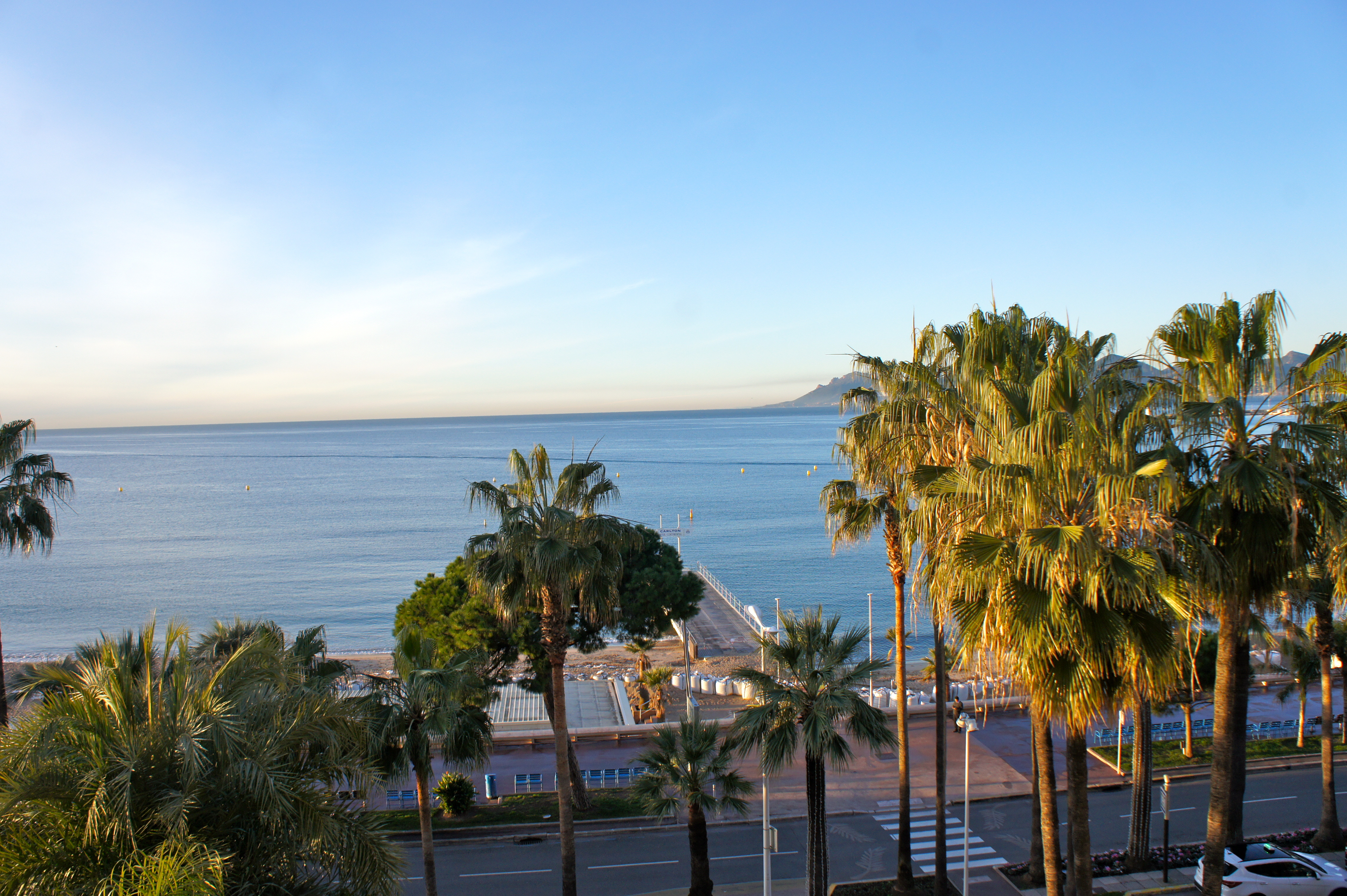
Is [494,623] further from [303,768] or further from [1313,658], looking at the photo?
[1313,658]

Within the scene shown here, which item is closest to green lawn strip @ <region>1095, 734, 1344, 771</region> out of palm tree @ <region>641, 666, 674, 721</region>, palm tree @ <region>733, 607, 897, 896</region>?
palm tree @ <region>733, 607, 897, 896</region>

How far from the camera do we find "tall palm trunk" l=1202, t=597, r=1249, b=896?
891cm

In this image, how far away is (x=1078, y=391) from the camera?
8656 mm

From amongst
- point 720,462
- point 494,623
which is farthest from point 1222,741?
point 720,462

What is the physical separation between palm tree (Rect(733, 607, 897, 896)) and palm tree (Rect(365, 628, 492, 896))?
448cm

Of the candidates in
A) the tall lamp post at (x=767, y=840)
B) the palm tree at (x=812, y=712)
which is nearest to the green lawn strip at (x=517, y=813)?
the tall lamp post at (x=767, y=840)

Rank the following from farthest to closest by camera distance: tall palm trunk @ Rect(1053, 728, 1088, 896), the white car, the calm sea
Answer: the calm sea → the white car → tall palm trunk @ Rect(1053, 728, 1088, 896)

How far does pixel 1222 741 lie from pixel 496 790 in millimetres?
17334

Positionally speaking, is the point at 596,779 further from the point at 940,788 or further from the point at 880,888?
the point at 940,788

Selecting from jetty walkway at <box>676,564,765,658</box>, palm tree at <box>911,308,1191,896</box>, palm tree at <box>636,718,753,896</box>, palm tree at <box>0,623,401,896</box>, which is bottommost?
jetty walkway at <box>676,564,765,658</box>

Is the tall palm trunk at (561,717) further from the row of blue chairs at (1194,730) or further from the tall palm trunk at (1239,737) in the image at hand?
the row of blue chairs at (1194,730)

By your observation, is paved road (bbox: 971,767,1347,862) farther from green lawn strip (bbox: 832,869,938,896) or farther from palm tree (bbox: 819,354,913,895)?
palm tree (bbox: 819,354,913,895)

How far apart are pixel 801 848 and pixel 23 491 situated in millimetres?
17193

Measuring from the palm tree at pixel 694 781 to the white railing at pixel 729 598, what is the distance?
23366mm
